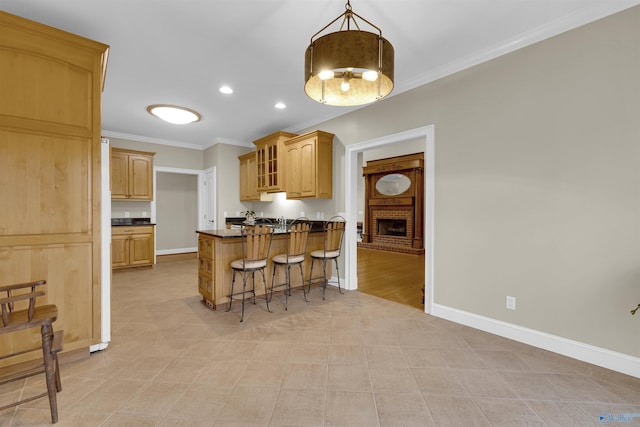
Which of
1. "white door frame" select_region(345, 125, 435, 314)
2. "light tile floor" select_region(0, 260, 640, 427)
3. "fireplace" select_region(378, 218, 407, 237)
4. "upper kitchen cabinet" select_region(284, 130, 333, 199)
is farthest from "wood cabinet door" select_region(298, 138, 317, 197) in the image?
"fireplace" select_region(378, 218, 407, 237)

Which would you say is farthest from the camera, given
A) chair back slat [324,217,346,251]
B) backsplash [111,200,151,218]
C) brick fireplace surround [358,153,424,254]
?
brick fireplace surround [358,153,424,254]

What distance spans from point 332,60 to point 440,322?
2773 mm

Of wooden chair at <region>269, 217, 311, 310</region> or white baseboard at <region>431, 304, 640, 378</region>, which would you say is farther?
wooden chair at <region>269, 217, 311, 310</region>

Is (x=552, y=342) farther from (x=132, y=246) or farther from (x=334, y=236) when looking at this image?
(x=132, y=246)

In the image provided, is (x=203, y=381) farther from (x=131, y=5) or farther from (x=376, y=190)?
(x=376, y=190)

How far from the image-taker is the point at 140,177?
5.67 m

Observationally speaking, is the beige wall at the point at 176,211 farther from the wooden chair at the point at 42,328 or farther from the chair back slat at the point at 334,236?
the wooden chair at the point at 42,328

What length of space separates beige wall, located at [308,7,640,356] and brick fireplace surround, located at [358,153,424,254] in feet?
15.0

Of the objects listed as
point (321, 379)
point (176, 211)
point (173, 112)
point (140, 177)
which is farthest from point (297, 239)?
point (176, 211)

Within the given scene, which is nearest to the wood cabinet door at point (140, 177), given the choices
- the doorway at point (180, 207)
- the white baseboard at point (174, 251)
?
the doorway at point (180, 207)

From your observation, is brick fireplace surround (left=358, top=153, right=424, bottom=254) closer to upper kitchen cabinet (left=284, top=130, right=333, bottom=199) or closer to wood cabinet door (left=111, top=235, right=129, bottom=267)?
upper kitchen cabinet (left=284, top=130, right=333, bottom=199)

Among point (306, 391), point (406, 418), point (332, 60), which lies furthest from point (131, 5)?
point (406, 418)

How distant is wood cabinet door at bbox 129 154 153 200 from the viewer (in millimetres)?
5582

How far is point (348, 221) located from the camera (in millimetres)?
4270
